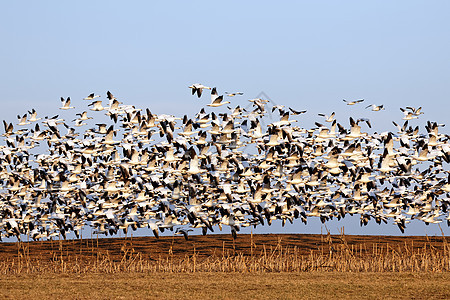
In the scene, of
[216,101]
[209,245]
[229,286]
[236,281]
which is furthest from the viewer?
[209,245]

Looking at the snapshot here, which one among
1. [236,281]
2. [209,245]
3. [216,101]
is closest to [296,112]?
[216,101]

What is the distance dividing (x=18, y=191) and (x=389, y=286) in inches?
653

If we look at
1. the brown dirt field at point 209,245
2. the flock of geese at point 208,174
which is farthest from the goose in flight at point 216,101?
the brown dirt field at point 209,245

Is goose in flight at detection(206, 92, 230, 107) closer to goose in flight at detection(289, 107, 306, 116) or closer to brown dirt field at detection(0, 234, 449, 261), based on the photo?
goose in flight at detection(289, 107, 306, 116)

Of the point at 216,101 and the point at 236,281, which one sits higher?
the point at 216,101

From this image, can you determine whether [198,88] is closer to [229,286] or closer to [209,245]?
[229,286]

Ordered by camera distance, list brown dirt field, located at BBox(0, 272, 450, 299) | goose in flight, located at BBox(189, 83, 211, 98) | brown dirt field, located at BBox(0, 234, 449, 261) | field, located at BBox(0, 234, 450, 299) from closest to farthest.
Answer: brown dirt field, located at BBox(0, 272, 450, 299) → field, located at BBox(0, 234, 450, 299) → goose in flight, located at BBox(189, 83, 211, 98) → brown dirt field, located at BBox(0, 234, 449, 261)

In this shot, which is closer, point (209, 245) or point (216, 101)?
point (216, 101)

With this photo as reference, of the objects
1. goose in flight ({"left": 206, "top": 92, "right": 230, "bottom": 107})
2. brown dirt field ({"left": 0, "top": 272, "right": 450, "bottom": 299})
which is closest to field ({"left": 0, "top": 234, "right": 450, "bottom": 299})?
brown dirt field ({"left": 0, "top": 272, "right": 450, "bottom": 299})

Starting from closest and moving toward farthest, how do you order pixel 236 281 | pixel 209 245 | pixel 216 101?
pixel 236 281 < pixel 216 101 < pixel 209 245

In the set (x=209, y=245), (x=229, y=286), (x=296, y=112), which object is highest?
(x=296, y=112)

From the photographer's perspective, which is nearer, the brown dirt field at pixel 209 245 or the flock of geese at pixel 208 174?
the flock of geese at pixel 208 174

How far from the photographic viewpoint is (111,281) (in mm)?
20656

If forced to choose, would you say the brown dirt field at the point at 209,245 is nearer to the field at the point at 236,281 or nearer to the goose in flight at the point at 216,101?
the field at the point at 236,281
